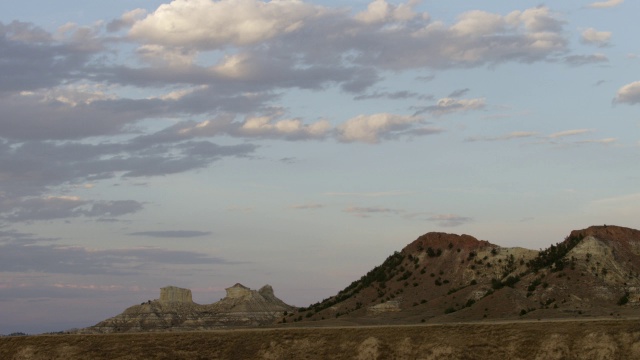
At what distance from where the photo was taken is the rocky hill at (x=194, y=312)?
583ft

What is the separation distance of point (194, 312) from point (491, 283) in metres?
81.1

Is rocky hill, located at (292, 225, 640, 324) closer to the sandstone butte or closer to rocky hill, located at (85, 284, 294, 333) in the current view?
the sandstone butte

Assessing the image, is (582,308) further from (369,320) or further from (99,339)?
(99,339)

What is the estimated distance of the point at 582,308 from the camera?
106 meters

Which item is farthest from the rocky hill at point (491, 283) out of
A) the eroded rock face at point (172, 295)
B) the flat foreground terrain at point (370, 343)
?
the eroded rock face at point (172, 295)

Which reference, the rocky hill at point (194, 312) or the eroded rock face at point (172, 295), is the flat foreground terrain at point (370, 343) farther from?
the eroded rock face at point (172, 295)

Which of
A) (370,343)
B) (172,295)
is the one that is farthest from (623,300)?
Answer: (172,295)

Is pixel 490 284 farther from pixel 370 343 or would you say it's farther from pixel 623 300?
pixel 370 343

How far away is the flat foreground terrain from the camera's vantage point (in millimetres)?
80875

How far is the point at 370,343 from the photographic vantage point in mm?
87062

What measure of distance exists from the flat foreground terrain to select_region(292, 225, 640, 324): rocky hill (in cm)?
2015

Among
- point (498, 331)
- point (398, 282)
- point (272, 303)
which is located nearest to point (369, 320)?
point (398, 282)

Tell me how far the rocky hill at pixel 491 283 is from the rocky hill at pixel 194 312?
3715 centimetres

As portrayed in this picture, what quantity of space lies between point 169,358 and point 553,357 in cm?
3728
